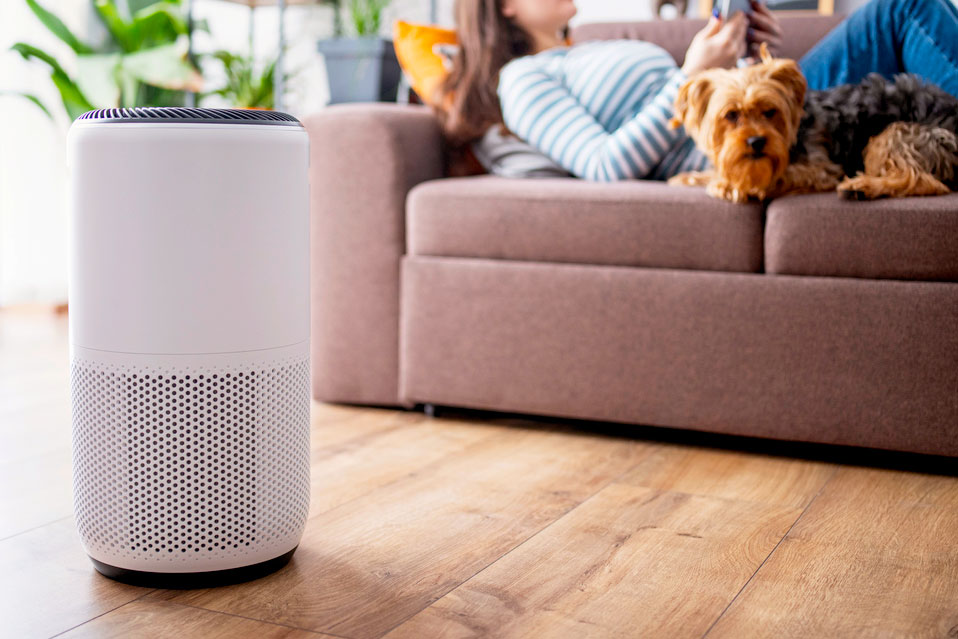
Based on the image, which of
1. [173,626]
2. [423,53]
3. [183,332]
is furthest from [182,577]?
[423,53]

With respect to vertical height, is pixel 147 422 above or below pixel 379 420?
above

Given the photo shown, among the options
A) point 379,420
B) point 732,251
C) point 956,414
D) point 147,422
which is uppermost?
point 732,251

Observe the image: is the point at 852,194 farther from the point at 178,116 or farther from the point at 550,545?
the point at 178,116

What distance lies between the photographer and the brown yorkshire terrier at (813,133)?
5.88 ft

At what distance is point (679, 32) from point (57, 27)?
6.80ft

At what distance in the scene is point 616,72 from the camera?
7.35 feet

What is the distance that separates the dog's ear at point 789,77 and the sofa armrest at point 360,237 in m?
0.76

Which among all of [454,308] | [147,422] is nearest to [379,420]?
[454,308]

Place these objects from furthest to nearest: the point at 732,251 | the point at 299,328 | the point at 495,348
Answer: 1. the point at 495,348
2. the point at 732,251
3. the point at 299,328

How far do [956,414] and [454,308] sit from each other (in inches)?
37.9

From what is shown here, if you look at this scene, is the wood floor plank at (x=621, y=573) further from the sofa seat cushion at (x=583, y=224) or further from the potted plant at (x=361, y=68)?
the potted plant at (x=361, y=68)

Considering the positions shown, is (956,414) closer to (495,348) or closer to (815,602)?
(815,602)

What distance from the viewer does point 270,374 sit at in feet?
3.79

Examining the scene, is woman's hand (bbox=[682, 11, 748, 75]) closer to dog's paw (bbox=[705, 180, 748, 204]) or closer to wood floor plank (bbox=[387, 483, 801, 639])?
dog's paw (bbox=[705, 180, 748, 204])
